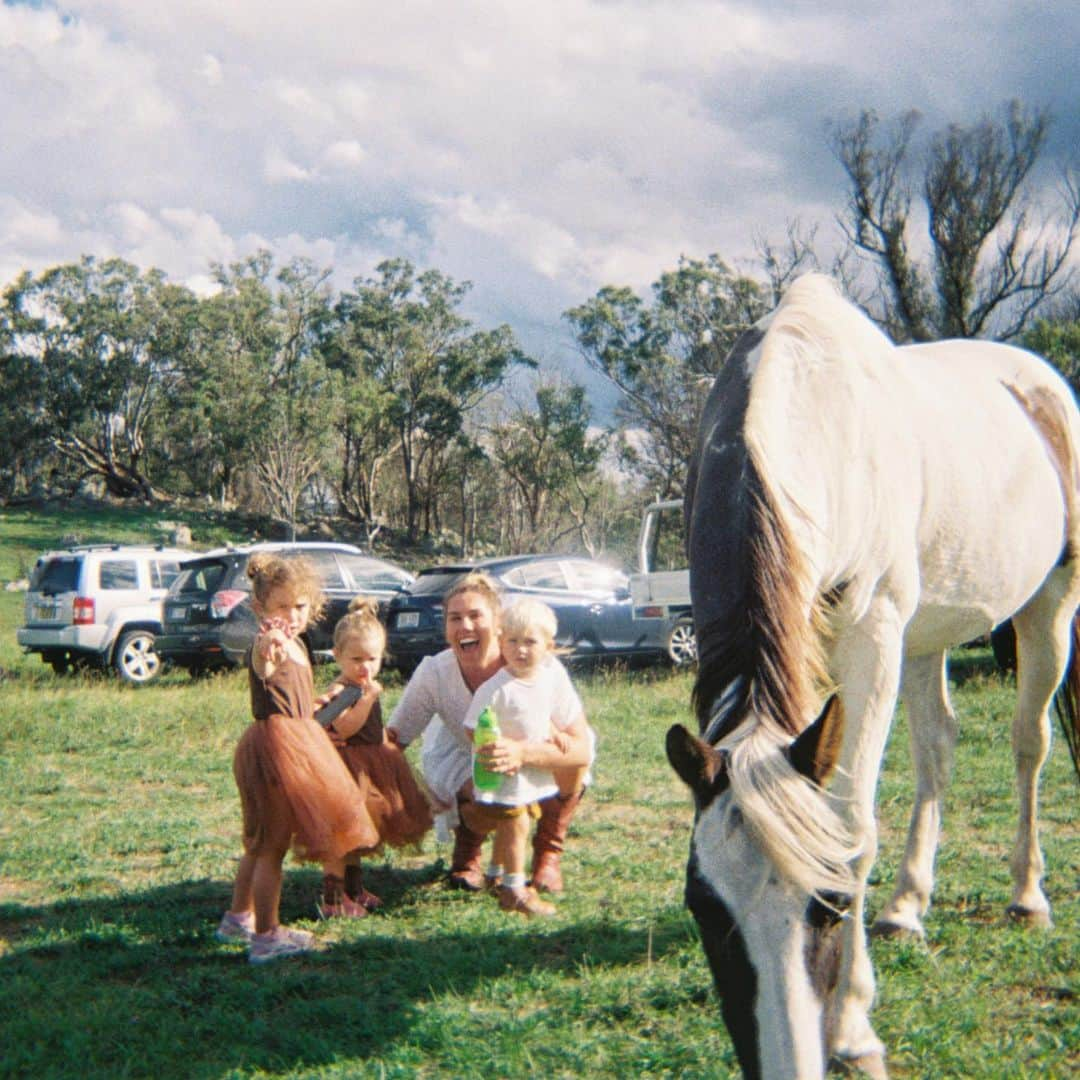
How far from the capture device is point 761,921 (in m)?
2.11

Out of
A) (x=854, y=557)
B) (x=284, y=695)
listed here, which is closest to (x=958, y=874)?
(x=854, y=557)

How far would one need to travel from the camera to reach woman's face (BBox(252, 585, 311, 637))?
3.81 m

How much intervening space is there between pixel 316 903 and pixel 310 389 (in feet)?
119

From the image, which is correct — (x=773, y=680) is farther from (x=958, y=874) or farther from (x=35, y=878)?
(x=35, y=878)

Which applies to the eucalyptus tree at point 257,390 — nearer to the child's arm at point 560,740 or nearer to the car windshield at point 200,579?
the car windshield at point 200,579

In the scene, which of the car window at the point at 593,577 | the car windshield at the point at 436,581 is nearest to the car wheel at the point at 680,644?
the car window at the point at 593,577

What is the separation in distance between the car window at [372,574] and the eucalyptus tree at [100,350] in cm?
3303

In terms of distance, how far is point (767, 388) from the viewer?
3092 millimetres

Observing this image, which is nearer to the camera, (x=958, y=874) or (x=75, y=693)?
(x=958, y=874)

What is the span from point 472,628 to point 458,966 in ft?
4.53

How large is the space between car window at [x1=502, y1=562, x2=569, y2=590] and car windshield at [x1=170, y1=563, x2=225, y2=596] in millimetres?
3593

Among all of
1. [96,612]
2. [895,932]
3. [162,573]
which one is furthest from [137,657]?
[895,932]

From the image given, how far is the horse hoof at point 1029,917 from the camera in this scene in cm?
395

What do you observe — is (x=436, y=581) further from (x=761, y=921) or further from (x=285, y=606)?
(x=761, y=921)
